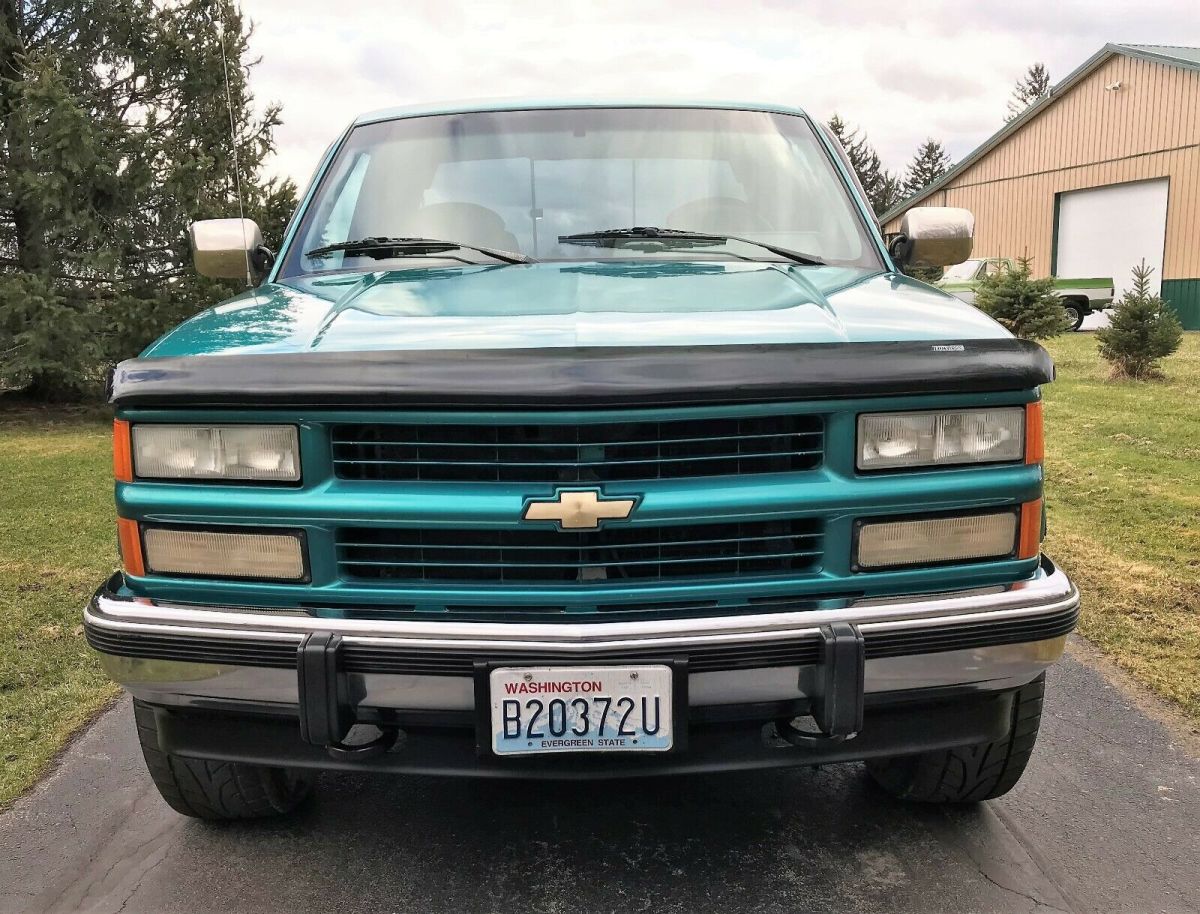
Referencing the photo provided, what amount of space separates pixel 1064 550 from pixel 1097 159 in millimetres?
24586

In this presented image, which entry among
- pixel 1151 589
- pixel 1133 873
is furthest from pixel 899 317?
pixel 1151 589

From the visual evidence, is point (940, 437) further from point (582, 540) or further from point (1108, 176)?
point (1108, 176)

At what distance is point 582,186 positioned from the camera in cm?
310

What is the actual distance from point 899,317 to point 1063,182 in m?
28.3

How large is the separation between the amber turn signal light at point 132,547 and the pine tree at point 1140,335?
1193cm

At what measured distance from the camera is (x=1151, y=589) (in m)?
4.45

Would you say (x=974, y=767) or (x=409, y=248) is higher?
(x=409, y=248)

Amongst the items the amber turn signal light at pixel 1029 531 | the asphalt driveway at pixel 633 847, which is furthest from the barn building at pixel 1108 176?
the amber turn signal light at pixel 1029 531

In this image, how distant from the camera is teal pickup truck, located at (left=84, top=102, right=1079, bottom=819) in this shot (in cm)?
190

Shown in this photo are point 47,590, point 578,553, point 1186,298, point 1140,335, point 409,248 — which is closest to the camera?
point 578,553

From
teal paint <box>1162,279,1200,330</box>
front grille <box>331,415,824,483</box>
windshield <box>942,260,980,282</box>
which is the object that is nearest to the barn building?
teal paint <box>1162,279,1200,330</box>

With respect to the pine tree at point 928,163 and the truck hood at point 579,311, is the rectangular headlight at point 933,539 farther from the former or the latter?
the pine tree at point 928,163

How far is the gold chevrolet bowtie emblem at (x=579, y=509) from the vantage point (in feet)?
6.27

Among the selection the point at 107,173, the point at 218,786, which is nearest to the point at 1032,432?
the point at 218,786
